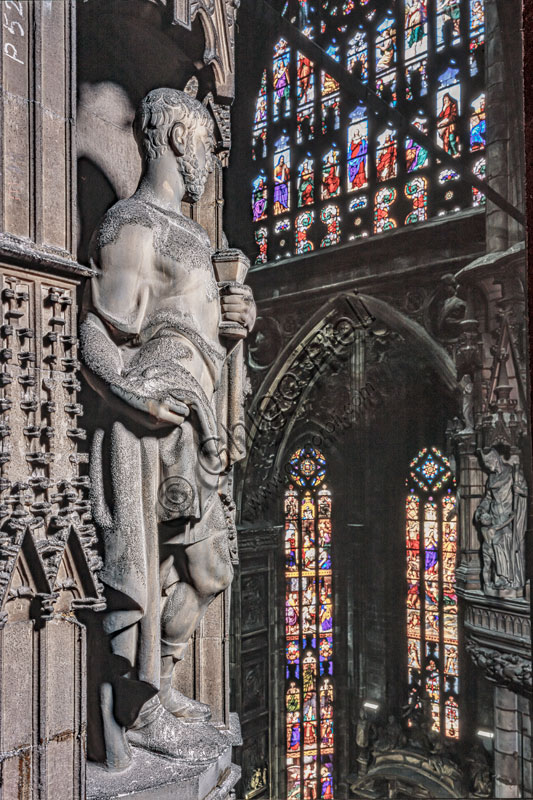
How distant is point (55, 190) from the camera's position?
4.25 feet

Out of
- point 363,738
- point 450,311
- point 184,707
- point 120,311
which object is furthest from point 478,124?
point 363,738

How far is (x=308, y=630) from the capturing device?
3.07 m

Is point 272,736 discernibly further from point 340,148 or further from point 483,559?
point 340,148

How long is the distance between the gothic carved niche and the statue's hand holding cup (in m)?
1.90

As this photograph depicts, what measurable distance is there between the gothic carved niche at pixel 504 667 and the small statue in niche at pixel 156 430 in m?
1.69

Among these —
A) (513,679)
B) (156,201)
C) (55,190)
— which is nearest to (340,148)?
(156,201)

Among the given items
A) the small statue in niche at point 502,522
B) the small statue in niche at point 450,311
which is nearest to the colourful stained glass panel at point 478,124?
the small statue in niche at point 450,311

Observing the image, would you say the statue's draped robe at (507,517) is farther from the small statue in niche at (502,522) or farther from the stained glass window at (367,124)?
the stained glass window at (367,124)

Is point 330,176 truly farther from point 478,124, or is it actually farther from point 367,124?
point 478,124

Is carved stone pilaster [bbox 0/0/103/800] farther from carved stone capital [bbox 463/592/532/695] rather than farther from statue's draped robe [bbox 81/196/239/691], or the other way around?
carved stone capital [bbox 463/592/532/695]

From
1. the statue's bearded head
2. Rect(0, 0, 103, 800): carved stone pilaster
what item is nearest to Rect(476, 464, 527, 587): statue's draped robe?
the statue's bearded head

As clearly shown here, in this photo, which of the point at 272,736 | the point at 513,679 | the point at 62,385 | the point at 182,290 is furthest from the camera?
the point at 272,736

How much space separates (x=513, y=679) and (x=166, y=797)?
1884mm

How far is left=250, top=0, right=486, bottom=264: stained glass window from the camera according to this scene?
282cm
